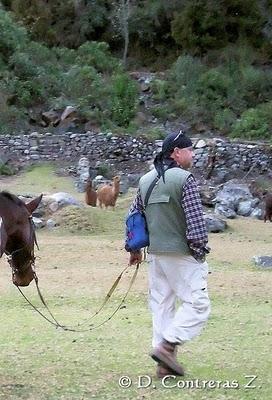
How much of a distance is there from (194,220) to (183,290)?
0.51 meters

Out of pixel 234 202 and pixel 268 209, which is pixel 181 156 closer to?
pixel 268 209

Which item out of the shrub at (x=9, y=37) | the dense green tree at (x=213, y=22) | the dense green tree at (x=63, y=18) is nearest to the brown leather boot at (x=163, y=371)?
the shrub at (x=9, y=37)

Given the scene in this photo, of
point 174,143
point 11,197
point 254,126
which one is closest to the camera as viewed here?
point 11,197

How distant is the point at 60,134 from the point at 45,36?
984 cm

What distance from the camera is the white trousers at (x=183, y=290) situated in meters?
5.88

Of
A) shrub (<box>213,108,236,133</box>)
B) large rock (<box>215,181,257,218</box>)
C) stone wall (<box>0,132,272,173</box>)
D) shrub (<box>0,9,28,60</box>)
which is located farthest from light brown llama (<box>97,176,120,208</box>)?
shrub (<box>0,9,28,60</box>)

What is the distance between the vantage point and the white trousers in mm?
5875

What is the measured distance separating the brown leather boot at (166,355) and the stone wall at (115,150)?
73.6ft

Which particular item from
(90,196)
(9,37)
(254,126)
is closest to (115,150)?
(254,126)

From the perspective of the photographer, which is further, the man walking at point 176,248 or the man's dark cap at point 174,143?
the man's dark cap at point 174,143

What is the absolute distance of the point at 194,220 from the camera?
5.79 m

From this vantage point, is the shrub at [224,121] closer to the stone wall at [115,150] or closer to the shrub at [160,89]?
the shrub at [160,89]

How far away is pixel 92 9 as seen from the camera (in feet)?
131

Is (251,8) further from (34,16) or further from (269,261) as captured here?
(269,261)
